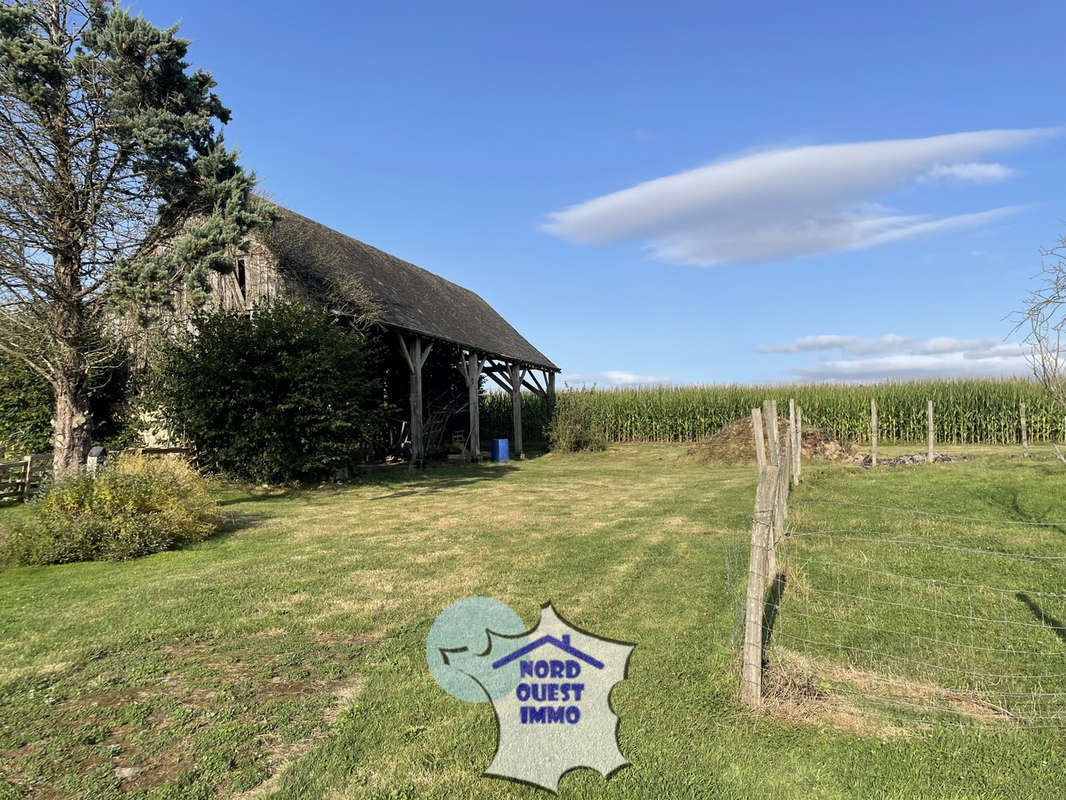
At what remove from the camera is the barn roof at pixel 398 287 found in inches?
605

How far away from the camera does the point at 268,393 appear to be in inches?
500

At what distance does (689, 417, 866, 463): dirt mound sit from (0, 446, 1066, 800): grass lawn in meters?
9.92

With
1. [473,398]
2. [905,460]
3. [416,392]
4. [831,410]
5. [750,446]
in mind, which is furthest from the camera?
[831,410]

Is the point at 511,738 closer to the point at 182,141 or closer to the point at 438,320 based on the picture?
the point at 182,141

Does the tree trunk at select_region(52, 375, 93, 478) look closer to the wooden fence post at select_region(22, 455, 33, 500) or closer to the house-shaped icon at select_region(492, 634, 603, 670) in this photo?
the wooden fence post at select_region(22, 455, 33, 500)

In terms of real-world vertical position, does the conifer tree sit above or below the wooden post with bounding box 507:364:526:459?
above

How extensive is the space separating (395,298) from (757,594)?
16119 millimetres

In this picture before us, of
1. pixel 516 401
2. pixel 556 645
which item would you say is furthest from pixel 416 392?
pixel 556 645

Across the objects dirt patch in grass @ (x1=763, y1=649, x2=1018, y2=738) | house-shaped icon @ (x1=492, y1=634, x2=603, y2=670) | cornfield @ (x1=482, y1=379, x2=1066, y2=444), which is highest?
cornfield @ (x1=482, y1=379, x2=1066, y2=444)

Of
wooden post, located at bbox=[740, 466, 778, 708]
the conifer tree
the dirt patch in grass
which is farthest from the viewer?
the conifer tree

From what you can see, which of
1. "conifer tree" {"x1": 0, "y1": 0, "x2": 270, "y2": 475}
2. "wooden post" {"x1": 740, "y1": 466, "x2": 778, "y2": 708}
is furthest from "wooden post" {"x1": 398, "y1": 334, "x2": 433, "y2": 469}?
"wooden post" {"x1": 740, "y1": 466, "x2": 778, "y2": 708}

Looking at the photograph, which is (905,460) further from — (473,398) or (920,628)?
(920,628)

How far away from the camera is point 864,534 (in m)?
7.84

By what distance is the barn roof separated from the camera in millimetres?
15367
